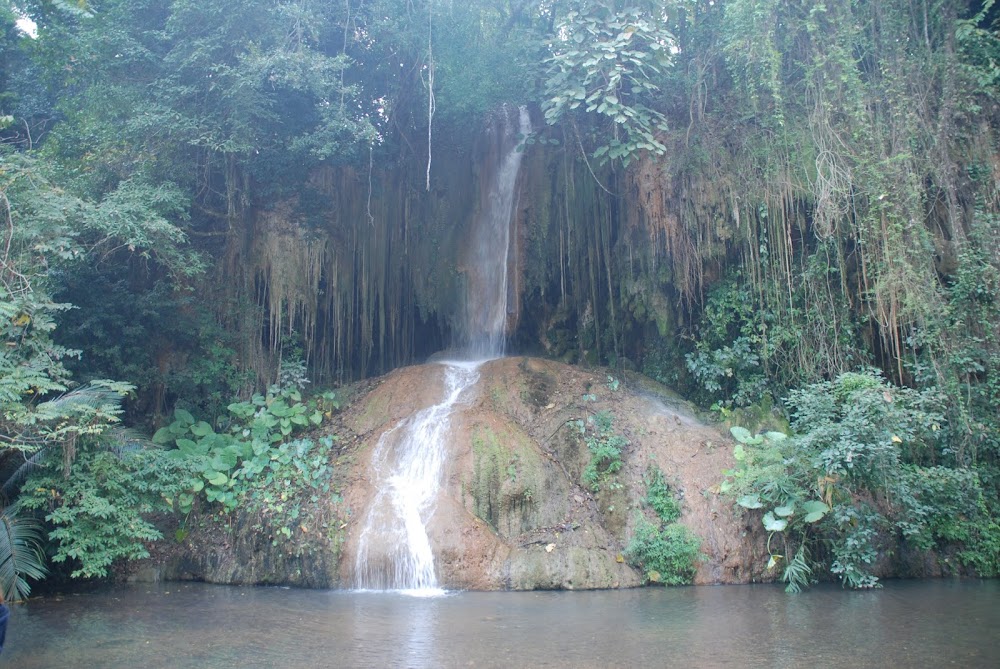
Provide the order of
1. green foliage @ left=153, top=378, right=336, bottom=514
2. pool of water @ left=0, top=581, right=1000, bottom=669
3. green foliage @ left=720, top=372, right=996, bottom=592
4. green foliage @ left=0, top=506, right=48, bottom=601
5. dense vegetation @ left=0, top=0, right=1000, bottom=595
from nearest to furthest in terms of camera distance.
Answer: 1. pool of water @ left=0, top=581, right=1000, bottom=669
2. green foliage @ left=0, top=506, right=48, bottom=601
3. green foliage @ left=720, top=372, right=996, bottom=592
4. dense vegetation @ left=0, top=0, right=1000, bottom=595
5. green foliage @ left=153, top=378, right=336, bottom=514

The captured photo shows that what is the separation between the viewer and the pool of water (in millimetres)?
6227

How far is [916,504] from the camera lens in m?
10.5

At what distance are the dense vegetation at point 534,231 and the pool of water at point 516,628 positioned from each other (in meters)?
1.26

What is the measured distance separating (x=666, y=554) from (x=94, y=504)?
24.9ft

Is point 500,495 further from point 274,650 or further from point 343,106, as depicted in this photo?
point 343,106

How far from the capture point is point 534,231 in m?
16.4

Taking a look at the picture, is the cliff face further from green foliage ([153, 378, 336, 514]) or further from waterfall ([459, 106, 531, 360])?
waterfall ([459, 106, 531, 360])

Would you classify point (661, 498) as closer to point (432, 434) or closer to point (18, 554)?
point (432, 434)

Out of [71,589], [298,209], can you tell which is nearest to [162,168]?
[298,209]

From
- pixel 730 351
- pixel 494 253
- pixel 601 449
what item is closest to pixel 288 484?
pixel 601 449

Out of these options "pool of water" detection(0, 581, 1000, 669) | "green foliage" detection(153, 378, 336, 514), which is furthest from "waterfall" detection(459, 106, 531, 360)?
"pool of water" detection(0, 581, 1000, 669)

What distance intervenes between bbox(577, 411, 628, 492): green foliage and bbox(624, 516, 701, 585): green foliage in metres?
1.18

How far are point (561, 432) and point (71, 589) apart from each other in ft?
24.4

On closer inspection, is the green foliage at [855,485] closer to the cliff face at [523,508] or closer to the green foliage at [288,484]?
the cliff face at [523,508]
